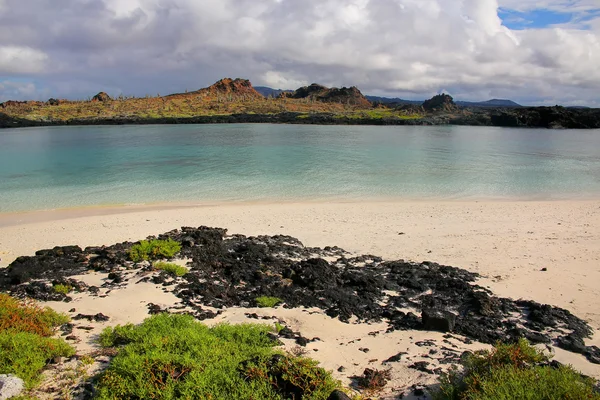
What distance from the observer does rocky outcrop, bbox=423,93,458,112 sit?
14185 cm

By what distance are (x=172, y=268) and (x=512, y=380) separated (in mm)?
7042

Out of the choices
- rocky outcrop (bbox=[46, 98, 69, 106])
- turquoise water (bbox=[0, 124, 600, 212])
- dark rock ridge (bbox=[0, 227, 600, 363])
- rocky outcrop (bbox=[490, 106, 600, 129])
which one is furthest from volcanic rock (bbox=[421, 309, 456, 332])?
rocky outcrop (bbox=[46, 98, 69, 106])

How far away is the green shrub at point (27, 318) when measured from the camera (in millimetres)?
6098

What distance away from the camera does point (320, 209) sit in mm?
16766

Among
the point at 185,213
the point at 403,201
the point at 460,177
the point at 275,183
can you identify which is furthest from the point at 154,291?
the point at 460,177

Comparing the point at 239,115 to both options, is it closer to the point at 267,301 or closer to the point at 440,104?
the point at 440,104

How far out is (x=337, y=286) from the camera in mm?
8672

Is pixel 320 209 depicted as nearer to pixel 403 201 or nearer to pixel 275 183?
pixel 403 201

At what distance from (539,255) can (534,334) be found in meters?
4.75

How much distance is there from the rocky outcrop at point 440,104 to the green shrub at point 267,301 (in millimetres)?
142346

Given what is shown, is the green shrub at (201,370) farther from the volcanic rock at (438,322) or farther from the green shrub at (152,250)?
the green shrub at (152,250)

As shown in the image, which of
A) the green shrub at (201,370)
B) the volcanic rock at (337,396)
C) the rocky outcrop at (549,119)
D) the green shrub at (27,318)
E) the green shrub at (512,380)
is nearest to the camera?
the green shrub at (512,380)

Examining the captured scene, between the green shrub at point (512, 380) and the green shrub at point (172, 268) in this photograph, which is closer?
the green shrub at point (512, 380)

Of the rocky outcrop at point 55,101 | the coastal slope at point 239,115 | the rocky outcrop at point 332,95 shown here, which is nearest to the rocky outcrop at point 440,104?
the coastal slope at point 239,115
